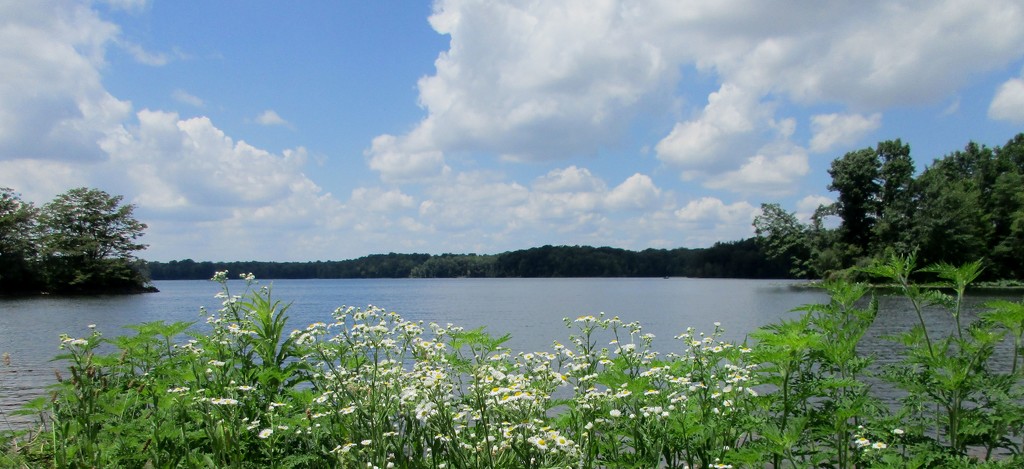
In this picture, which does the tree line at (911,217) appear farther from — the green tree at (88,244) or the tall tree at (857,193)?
the green tree at (88,244)

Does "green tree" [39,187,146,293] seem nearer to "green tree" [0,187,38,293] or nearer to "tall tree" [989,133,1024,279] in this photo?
"green tree" [0,187,38,293]

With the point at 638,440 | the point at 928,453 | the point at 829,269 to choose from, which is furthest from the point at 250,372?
the point at 829,269

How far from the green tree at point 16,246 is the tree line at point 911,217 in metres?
89.3

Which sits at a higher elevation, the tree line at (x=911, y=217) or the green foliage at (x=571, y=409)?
the tree line at (x=911, y=217)

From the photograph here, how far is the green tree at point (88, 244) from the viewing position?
75938 mm

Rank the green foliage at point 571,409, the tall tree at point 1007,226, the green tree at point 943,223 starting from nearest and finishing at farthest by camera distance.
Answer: the green foliage at point 571,409 → the green tree at point 943,223 → the tall tree at point 1007,226

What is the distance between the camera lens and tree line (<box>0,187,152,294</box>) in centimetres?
7375

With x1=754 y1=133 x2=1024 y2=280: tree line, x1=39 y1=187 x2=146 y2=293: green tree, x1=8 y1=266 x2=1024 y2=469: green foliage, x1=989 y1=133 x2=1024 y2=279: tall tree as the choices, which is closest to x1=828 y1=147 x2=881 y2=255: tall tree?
x1=754 y1=133 x2=1024 y2=280: tree line

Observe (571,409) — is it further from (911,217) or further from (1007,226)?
(1007,226)

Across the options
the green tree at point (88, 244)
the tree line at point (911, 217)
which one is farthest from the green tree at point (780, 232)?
the green tree at point (88, 244)

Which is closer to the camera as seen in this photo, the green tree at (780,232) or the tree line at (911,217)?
the tree line at (911,217)

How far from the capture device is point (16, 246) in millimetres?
73312

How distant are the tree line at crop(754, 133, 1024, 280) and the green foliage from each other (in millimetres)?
64042

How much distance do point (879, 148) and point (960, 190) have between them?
895cm
